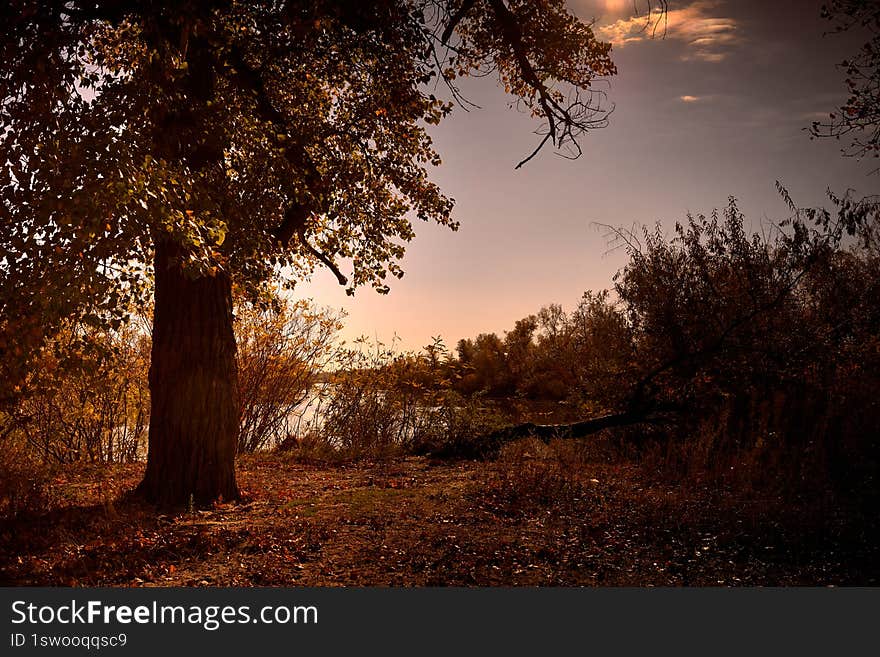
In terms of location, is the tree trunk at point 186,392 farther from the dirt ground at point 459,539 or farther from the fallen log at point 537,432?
the fallen log at point 537,432

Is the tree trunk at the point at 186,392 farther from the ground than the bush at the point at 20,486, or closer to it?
farther from the ground

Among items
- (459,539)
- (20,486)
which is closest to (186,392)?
(20,486)

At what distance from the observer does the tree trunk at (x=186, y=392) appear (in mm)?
8117

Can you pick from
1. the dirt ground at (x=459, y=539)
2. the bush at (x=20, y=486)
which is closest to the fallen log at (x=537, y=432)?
the dirt ground at (x=459, y=539)

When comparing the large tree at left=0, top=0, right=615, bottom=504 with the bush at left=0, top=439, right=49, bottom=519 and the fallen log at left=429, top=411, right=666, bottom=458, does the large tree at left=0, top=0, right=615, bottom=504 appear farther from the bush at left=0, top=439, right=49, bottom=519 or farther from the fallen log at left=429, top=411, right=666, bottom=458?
the fallen log at left=429, top=411, right=666, bottom=458

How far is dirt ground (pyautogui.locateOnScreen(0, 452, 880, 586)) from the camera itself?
5.21 meters

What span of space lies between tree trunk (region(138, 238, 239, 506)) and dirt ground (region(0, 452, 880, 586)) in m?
0.47

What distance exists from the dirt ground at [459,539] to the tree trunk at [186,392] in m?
0.47

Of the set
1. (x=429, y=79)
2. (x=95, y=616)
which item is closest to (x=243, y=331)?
(x=429, y=79)

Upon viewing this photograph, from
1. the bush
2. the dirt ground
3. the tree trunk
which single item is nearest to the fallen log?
the dirt ground

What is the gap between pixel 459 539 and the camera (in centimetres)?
614

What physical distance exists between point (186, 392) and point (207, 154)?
307 cm

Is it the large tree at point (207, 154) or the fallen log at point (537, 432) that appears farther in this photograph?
the fallen log at point (537, 432)

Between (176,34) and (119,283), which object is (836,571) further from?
(176,34)
